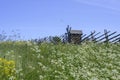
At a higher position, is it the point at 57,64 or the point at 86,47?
the point at 86,47

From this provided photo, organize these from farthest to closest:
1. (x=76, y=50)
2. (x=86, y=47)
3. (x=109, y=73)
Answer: (x=86, y=47), (x=76, y=50), (x=109, y=73)

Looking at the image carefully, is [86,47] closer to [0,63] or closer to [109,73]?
[109,73]

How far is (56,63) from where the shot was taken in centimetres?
1343

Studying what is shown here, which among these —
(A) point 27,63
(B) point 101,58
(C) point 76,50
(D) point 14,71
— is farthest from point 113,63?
(D) point 14,71

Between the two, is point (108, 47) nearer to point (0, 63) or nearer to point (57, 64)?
point (57, 64)

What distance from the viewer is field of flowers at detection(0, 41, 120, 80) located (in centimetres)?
1170

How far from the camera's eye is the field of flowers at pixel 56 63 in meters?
11.7

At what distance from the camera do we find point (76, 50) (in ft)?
58.3

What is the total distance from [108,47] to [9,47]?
7.50 metres

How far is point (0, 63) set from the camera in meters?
11.5

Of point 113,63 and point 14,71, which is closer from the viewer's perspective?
point 14,71

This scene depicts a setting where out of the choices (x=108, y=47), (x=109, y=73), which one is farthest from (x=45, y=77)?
(x=108, y=47)

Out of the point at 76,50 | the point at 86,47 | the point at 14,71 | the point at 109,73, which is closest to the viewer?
the point at 14,71

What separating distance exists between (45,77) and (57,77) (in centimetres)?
37
